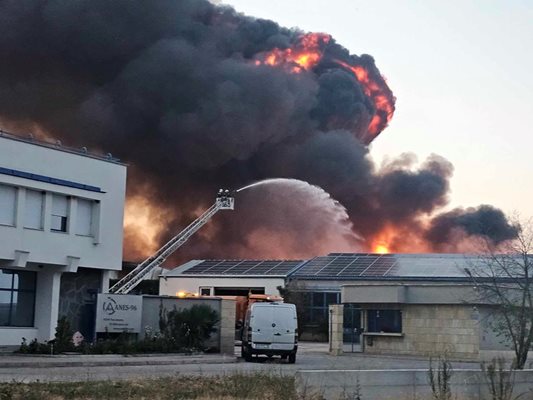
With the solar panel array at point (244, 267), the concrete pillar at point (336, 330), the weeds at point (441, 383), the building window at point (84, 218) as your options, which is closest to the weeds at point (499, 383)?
the weeds at point (441, 383)

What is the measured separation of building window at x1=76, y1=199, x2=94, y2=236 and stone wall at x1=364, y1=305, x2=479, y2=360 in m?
14.2

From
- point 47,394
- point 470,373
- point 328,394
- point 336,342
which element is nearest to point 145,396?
point 47,394

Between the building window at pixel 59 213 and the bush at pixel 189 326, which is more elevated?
the building window at pixel 59 213

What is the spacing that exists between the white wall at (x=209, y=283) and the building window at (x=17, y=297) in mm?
27603

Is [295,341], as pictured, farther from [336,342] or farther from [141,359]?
[336,342]

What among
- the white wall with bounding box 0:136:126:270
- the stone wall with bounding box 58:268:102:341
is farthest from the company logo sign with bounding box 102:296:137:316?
the white wall with bounding box 0:136:126:270

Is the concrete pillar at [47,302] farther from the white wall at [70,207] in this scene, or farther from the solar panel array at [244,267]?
the solar panel array at [244,267]

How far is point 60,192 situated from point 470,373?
19421 millimetres

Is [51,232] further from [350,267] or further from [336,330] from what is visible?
[350,267]

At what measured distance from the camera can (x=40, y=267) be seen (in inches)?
1257

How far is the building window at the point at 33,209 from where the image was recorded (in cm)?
3103

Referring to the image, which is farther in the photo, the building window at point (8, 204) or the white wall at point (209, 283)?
the white wall at point (209, 283)

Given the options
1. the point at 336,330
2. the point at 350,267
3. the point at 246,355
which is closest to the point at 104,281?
the point at 246,355

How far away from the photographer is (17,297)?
31.5 metres
